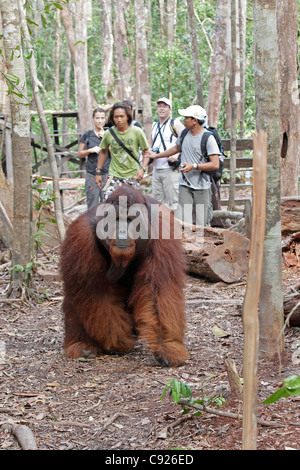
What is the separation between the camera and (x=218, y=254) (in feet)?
22.4

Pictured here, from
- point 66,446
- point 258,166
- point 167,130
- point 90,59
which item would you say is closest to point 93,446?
point 66,446

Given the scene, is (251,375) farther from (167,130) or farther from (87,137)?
(87,137)

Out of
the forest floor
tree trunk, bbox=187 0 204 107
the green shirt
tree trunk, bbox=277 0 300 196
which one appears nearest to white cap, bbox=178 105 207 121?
the green shirt

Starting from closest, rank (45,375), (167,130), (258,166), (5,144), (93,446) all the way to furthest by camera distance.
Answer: (258,166) < (93,446) < (45,375) < (167,130) < (5,144)

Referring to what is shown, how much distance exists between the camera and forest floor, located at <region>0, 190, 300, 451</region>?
3072 millimetres

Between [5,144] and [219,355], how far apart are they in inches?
302

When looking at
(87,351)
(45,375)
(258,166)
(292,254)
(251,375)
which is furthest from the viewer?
(292,254)

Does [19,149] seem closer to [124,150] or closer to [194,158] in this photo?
[124,150]

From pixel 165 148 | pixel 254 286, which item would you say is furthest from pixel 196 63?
pixel 254 286

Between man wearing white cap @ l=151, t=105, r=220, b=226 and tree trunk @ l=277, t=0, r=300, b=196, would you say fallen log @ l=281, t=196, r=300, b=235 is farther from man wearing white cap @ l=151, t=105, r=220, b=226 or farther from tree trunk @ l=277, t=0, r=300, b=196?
tree trunk @ l=277, t=0, r=300, b=196

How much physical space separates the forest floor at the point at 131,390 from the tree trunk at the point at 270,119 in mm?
539

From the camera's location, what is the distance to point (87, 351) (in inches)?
189

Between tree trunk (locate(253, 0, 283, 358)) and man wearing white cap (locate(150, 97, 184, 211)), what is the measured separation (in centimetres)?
486

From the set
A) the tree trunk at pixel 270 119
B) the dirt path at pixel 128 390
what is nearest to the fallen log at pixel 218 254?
the dirt path at pixel 128 390
